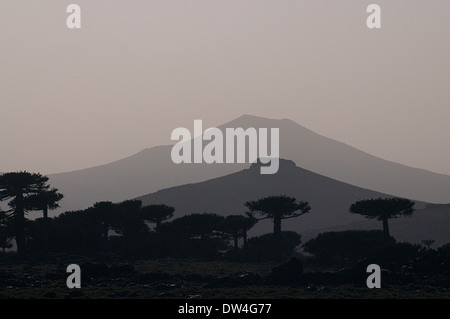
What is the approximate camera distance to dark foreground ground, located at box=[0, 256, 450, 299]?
186 feet

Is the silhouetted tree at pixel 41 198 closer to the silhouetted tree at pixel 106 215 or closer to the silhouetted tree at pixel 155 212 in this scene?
the silhouetted tree at pixel 106 215

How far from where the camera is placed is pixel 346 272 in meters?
64.1

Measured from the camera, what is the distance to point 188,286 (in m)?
62.4

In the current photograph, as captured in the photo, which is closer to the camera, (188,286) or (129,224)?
(188,286)

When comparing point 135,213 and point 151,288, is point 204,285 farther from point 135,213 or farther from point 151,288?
point 135,213

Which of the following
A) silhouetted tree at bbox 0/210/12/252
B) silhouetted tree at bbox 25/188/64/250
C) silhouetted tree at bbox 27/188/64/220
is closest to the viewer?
silhouetted tree at bbox 0/210/12/252

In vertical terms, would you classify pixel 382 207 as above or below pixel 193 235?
above

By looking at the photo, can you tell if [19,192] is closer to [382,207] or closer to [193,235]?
[193,235]

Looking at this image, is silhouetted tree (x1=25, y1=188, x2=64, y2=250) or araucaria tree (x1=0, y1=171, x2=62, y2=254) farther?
silhouetted tree (x1=25, y1=188, x2=64, y2=250)

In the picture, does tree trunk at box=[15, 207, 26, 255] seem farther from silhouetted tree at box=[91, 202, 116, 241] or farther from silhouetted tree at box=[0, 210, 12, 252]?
silhouetted tree at box=[91, 202, 116, 241]

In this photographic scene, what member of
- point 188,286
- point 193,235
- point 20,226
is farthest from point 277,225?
point 188,286

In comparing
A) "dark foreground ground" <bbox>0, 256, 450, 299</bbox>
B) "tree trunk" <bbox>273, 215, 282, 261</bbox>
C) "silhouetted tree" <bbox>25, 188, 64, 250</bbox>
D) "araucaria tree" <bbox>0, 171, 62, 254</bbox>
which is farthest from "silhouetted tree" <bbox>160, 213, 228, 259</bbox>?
"dark foreground ground" <bbox>0, 256, 450, 299</bbox>

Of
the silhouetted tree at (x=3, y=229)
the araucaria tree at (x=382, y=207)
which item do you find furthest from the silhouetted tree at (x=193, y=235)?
the araucaria tree at (x=382, y=207)
